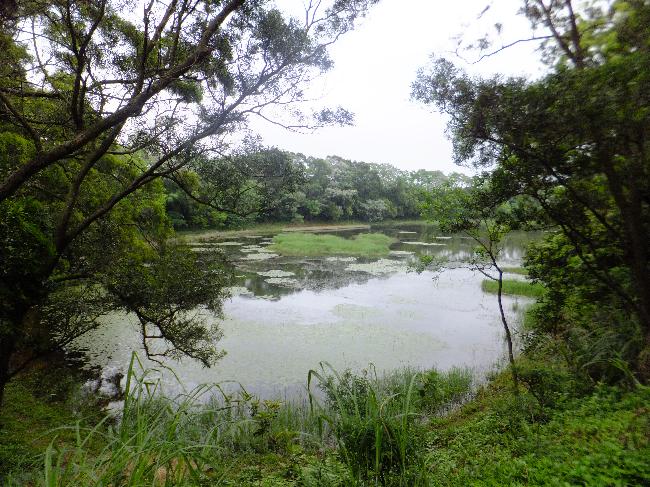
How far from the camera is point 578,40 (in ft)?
13.5

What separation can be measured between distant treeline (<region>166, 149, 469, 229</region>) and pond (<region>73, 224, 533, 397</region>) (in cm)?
116

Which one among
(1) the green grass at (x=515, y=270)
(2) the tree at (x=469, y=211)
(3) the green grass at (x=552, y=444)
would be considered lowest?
(1) the green grass at (x=515, y=270)

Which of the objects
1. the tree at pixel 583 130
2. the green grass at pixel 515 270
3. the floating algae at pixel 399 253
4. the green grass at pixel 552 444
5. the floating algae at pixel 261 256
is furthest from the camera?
the floating algae at pixel 399 253

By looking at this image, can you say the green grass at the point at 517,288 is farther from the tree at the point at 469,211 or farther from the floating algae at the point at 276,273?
the floating algae at the point at 276,273

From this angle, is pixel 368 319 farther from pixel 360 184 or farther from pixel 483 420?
pixel 360 184

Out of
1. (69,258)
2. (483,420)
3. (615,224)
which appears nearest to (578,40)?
(615,224)

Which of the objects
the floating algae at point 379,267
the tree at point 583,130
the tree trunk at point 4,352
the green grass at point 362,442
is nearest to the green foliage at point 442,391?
the green grass at point 362,442

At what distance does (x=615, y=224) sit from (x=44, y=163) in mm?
6550

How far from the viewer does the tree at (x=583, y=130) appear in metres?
3.36

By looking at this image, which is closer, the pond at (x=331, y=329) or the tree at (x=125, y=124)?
the tree at (x=125, y=124)

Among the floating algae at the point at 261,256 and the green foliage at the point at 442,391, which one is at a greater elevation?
the floating algae at the point at 261,256

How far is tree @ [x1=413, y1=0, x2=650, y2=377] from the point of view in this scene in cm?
336

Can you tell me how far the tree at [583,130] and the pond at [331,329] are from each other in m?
3.89

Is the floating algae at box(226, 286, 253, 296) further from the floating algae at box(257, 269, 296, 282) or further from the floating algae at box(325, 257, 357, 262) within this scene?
the floating algae at box(325, 257, 357, 262)
